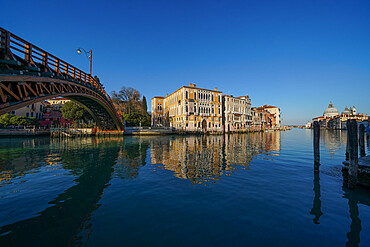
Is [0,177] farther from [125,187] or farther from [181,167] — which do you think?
[181,167]

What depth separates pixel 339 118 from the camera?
103625 millimetres

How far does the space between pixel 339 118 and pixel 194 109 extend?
108336 mm

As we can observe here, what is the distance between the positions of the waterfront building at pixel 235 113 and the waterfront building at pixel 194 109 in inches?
139

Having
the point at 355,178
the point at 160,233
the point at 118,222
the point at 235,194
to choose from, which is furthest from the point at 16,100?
the point at 355,178

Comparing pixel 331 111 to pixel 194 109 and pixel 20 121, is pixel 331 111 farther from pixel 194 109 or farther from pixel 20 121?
pixel 20 121

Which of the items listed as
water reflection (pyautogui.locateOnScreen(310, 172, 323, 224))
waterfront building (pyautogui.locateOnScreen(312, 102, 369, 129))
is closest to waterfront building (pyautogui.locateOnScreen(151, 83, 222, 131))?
water reflection (pyautogui.locateOnScreen(310, 172, 323, 224))

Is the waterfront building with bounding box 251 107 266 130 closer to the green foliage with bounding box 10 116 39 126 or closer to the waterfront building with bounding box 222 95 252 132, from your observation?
the waterfront building with bounding box 222 95 252 132

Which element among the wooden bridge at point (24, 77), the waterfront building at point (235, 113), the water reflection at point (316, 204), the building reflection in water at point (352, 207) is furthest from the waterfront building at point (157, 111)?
the building reflection in water at point (352, 207)

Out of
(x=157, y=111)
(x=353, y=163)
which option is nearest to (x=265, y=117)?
(x=157, y=111)

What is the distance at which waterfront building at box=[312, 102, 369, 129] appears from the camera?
9894 centimetres

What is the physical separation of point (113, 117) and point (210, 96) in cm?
3131

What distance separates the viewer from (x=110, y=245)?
11.9 ft

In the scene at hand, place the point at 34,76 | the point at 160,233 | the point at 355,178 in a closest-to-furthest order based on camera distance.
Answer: the point at 160,233
the point at 355,178
the point at 34,76

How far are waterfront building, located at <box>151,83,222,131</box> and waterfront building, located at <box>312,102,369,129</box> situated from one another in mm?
65992
